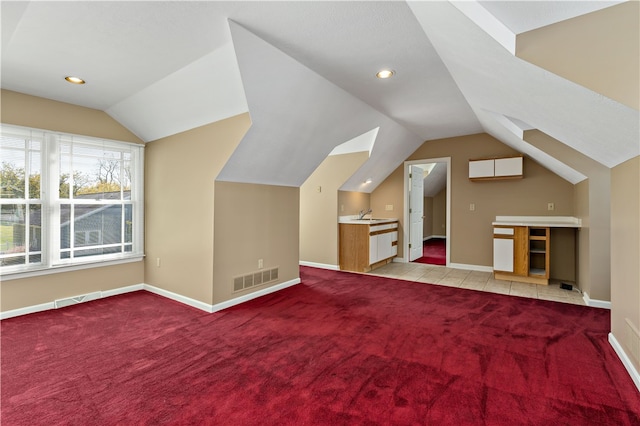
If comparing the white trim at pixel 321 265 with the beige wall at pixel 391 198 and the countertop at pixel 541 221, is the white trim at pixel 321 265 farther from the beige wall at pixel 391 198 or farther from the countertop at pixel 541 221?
the countertop at pixel 541 221

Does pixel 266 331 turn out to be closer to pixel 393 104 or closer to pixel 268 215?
pixel 268 215

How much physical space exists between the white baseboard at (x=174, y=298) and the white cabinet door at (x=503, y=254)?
3.20m

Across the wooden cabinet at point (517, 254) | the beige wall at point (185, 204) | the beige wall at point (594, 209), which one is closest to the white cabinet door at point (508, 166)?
the wooden cabinet at point (517, 254)

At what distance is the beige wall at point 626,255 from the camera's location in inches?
79.1

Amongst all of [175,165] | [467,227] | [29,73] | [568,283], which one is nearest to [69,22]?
[29,73]

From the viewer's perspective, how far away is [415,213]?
261 inches

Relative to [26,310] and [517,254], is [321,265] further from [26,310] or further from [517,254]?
[26,310]

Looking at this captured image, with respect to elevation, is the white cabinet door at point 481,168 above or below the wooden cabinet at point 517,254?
above

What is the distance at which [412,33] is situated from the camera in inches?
89.1

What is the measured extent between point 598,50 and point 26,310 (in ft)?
17.3

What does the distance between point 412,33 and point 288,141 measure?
71.5 inches

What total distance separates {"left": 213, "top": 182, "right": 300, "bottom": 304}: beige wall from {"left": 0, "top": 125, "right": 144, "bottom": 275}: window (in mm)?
1681

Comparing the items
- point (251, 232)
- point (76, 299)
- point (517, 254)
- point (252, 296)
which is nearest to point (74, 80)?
point (251, 232)

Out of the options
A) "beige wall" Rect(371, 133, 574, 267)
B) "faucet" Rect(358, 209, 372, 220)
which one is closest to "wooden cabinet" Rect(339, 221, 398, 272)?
"faucet" Rect(358, 209, 372, 220)
